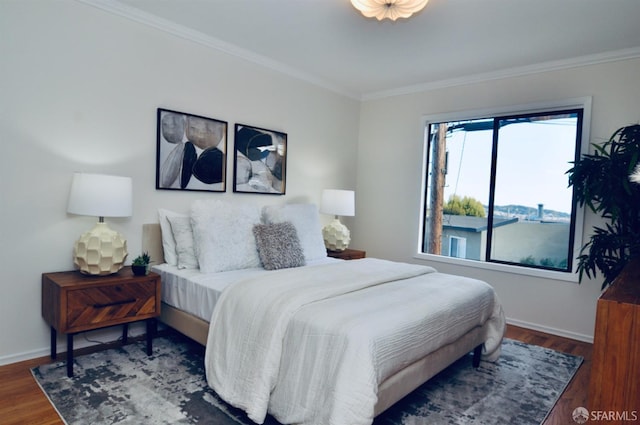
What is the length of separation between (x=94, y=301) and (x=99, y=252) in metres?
0.32

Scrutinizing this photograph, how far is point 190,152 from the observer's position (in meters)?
3.44

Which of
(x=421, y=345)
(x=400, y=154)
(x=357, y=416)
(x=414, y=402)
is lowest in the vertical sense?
(x=414, y=402)

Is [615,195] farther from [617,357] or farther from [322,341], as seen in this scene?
[322,341]

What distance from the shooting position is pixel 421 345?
2.10 metres

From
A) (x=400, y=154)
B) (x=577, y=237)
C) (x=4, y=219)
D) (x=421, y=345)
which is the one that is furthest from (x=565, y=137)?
(x=4, y=219)

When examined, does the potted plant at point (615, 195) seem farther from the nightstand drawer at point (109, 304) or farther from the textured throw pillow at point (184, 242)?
the nightstand drawer at point (109, 304)

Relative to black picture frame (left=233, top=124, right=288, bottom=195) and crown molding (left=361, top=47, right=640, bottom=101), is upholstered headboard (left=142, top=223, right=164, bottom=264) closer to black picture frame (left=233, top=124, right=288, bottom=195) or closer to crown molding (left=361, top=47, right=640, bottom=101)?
black picture frame (left=233, top=124, right=288, bottom=195)

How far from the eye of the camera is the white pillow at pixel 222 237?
300 cm

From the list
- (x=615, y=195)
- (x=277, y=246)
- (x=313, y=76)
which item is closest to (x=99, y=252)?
(x=277, y=246)

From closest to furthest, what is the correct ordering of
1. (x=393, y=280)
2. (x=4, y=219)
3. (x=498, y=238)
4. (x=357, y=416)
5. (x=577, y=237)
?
(x=357, y=416) → (x=4, y=219) → (x=393, y=280) → (x=577, y=237) → (x=498, y=238)

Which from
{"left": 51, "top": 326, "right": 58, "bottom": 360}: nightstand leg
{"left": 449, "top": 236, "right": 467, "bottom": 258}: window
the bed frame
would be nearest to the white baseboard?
{"left": 449, "top": 236, "right": 467, "bottom": 258}: window

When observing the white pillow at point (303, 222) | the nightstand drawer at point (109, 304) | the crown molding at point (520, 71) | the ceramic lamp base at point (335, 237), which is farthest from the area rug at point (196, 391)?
the crown molding at point (520, 71)

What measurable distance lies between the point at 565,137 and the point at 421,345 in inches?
115

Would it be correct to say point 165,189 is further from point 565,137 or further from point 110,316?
point 565,137
